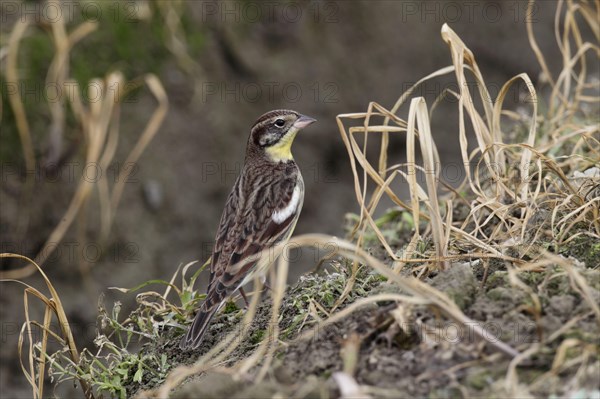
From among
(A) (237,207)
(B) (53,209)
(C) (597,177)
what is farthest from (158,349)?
(B) (53,209)

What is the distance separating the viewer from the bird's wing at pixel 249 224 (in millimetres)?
4719

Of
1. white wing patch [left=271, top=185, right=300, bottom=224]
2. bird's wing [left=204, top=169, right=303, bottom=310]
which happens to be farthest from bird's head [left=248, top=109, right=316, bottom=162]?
white wing patch [left=271, top=185, right=300, bottom=224]

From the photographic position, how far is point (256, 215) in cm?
524

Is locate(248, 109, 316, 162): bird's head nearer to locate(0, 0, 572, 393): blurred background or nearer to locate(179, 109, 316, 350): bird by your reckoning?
locate(179, 109, 316, 350): bird

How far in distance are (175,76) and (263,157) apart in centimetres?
220

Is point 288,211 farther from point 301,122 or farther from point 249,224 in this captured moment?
point 301,122

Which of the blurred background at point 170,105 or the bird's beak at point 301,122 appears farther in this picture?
the blurred background at point 170,105

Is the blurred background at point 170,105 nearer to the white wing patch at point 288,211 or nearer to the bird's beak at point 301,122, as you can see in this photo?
the bird's beak at point 301,122

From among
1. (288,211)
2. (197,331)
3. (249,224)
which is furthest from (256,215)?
(197,331)

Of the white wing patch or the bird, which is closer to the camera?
the bird

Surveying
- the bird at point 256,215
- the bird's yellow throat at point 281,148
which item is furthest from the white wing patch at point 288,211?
the bird's yellow throat at point 281,148

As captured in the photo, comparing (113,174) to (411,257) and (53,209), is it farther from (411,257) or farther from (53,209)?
(411,257)

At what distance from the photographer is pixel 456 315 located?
3.14 metres

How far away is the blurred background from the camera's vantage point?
271 inches
